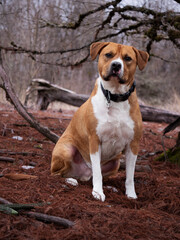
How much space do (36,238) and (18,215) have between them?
1.25 ft

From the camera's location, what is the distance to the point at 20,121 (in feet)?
23.4

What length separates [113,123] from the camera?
3273 mm

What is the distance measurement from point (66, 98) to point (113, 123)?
6225 mm

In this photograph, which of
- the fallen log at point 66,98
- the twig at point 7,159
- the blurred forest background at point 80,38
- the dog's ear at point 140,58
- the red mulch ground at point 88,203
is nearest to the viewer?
the red mulch ground at point 88,203

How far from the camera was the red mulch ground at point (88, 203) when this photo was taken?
6.71 ft

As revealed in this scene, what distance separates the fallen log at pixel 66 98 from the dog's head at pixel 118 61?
5.26m

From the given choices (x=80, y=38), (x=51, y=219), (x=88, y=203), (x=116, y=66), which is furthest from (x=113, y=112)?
(x=80, y=38)

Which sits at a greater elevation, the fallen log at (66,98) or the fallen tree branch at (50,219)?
the fallen tree branch at (50,219)

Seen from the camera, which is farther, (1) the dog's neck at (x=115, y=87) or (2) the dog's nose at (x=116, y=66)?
(1) the dog's neck at (x=115, y=87)

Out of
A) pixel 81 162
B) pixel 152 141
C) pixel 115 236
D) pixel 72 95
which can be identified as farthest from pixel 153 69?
pixel 115 236

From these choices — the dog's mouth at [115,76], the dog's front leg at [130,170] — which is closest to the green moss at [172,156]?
the dog's front leg at [130,170]

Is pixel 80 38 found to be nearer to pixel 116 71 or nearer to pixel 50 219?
pixel 116 71

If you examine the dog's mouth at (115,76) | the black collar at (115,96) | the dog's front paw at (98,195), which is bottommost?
the dog's front paw at (98,195)

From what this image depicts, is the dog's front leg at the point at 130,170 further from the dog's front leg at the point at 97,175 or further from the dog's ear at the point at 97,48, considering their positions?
the dog's ear at the point at 97,48
